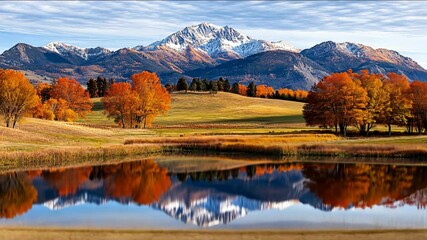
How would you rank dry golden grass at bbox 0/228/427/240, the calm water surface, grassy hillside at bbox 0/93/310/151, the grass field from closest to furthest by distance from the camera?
dry golden grass at bbox 0/228/427/240, the calm water surface, the grass field, grassy hillside at bbox 0/93/310/151

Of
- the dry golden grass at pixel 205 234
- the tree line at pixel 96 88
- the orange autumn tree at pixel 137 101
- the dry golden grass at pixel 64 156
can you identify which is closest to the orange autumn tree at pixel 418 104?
the orange autumn tree at pixel 137 101

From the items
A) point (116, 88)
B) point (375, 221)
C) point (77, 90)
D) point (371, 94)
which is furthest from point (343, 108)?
point (77, 90)

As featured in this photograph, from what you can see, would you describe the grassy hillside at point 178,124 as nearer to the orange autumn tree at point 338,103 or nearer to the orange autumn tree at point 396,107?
the orange autumn tree at point 338,103

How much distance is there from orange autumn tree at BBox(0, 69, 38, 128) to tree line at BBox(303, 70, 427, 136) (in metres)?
49.1

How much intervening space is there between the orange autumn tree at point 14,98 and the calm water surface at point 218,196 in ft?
111

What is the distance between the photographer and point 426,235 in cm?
2431

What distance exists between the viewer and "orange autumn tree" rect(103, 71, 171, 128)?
108 metres

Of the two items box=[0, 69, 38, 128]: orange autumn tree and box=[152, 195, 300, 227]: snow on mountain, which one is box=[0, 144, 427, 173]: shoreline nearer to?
box=[152, 195, 300, 227]: snow on mountain

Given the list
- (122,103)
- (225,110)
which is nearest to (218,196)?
(122,103)

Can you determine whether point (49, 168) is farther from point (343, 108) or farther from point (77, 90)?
point (77, 90)

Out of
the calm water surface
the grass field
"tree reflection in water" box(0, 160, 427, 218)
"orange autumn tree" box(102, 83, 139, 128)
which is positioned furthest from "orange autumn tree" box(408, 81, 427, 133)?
"orange autumn tree" box(102, 83, 139, 128)

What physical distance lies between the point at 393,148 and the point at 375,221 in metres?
34.9

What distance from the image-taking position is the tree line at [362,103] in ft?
297

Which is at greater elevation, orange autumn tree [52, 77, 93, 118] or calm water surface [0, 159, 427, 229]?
orange autumn tree [52, 77, 93, 118]
